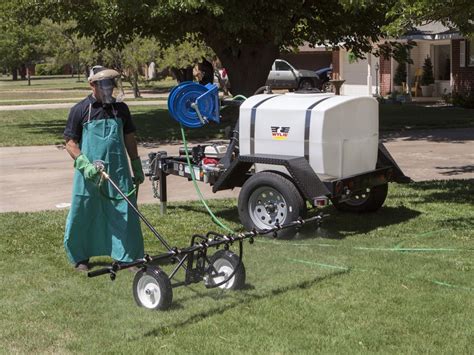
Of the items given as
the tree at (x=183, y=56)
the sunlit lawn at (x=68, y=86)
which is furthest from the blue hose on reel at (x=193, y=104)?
the sunlit lawn at (x=68, y=86)

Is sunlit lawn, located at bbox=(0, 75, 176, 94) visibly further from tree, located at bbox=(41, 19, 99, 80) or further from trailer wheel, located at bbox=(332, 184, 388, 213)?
trailer wheel, located at bbox=(332, 184, 388, 213)

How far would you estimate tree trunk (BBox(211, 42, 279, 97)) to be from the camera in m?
20.1

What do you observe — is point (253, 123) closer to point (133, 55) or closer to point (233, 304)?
point (233, 304)

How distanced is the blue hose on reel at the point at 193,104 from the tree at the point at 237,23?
7.96 m

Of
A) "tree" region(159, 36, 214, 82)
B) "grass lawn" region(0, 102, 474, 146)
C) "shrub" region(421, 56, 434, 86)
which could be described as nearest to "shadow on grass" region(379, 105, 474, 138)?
"grass lawn" region(0, 102, 474, 146)

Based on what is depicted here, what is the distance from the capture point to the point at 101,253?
699 cm

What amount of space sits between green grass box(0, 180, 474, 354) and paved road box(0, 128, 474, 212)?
7.81 feet

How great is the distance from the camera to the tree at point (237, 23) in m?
17.2

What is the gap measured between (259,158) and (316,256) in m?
1.33

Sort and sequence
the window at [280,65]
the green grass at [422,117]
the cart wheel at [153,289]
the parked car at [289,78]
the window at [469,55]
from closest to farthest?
the cart wheel at [153,289] → the green grass at [422,117] → the window at [469,55] → the parked car at [289,78] → the window at [280,65]

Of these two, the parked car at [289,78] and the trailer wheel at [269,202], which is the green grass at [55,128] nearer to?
the trailer wheel at [269,202]

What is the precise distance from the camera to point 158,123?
2331cm

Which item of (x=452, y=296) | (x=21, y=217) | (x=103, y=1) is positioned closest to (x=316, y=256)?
(x=452, y=296)

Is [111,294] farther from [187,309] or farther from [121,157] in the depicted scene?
[121,157]
